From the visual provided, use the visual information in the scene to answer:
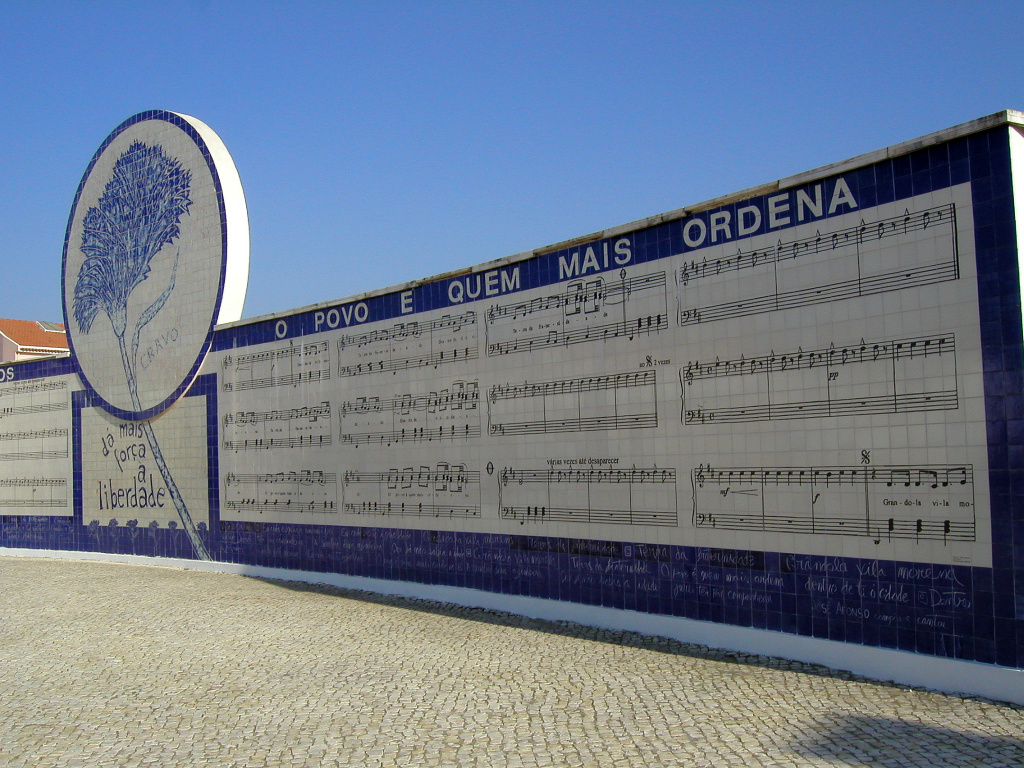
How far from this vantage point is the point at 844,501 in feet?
26.1

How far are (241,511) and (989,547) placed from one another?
39.7 ft

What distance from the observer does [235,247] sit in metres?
16.2

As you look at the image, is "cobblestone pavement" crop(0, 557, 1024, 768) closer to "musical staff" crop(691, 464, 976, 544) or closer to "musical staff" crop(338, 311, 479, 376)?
"musical staff" crop(691, 464, 976, 544)

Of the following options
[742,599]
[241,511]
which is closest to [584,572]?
[742,599]

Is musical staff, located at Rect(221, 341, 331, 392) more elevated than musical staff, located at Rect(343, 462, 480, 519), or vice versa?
musical staff, located at Rect(221, 341, 331, 392)

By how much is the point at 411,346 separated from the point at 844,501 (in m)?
6.81

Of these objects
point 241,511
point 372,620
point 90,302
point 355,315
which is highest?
point 90,302

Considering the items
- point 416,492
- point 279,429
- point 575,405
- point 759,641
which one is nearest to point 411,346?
point 416,492

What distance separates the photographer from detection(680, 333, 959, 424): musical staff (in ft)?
24.2

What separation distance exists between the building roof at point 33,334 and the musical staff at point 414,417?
23.2 meters

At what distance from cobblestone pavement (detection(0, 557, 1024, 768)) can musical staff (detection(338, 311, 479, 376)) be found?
11.6 ft

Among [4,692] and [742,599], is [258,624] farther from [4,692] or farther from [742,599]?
[742,599]

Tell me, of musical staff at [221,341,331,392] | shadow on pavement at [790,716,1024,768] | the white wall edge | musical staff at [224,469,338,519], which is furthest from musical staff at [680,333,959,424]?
musical staff at [221,341,331,392]

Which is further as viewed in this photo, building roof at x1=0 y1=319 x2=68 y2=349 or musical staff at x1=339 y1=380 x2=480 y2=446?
building roof at x1=0 y1=319 x2=68 y2=349
